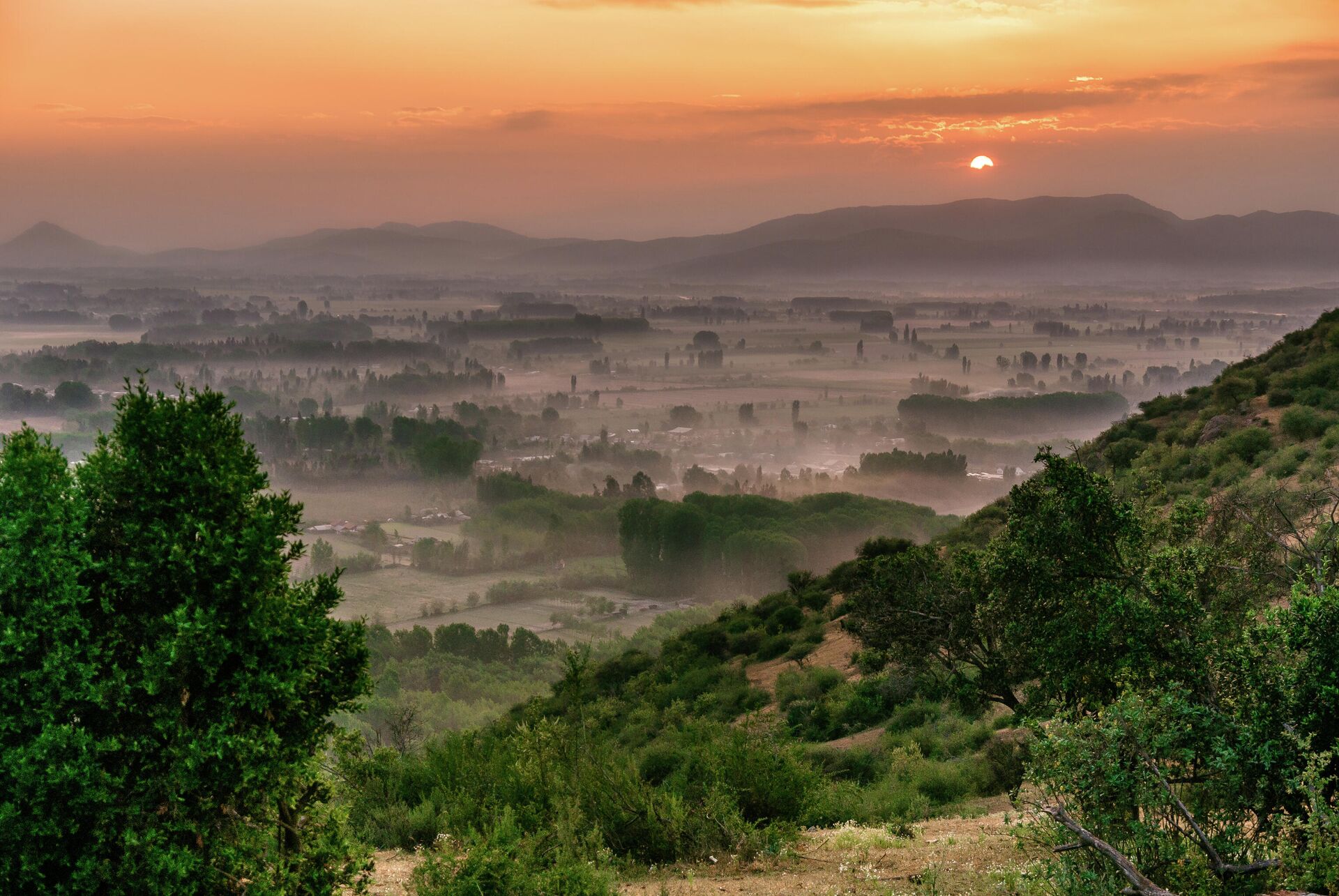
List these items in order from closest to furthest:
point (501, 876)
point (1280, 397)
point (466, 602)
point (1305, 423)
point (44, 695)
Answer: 1. point (44, 695)
2. point (501, 876)
3. point (1305, 423)
4. point (1280, 397)
5. point (466, 602)

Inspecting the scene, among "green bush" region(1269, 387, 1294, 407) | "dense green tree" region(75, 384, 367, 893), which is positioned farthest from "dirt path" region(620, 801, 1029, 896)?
"green bush" region(1269, 387, 1294, 407)

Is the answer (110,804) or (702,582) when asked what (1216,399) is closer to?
(110,804)

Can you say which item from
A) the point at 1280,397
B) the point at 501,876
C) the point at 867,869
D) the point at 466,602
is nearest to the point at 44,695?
the point at 501,876

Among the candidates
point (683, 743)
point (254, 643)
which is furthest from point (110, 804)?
point (683, 743)

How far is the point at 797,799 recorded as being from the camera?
568 inches

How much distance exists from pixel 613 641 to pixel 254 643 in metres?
88.2

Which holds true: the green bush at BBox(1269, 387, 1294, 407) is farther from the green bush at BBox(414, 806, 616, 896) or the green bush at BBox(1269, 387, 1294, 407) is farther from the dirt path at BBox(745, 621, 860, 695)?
the green bush at BBox(414, 806, 616, 896)

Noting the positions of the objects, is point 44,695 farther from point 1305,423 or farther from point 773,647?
point 1305,423

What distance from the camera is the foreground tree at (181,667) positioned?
8242mm

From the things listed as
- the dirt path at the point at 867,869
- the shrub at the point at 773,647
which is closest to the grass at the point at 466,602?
the shrub at the point at 773,647

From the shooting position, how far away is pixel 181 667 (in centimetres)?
857

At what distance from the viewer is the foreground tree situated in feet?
27.0

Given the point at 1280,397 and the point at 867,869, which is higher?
the point at 1280,397

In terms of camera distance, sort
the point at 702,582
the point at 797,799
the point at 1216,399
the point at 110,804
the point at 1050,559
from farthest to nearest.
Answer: the point at 702,582 → the point at 1216,399 → the point at 797,799 → the point at 1050,559 → the point at 110,804
